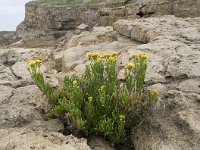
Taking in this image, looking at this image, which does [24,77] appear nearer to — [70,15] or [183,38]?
[183,38]

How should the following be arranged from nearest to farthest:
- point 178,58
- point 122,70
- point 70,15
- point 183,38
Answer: point 122,70
point 178,58
point 183,38
point 70,15

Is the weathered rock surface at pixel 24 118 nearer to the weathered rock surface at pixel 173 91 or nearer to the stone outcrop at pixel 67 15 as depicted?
the weathered rock surface at pixel 173 91

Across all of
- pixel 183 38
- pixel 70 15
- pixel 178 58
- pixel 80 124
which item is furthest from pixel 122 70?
pixel 70 15

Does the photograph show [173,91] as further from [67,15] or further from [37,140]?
[67,15]

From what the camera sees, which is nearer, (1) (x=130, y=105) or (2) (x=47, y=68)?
(1) (x=130, y=105)

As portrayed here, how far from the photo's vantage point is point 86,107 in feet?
14.1

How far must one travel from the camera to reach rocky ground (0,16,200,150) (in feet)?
13.3

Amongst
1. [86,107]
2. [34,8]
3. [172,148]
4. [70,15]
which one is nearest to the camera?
[172,148]

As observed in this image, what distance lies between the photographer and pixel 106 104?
14.3 feet

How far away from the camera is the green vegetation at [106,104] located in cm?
419

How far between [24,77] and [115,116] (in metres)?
2.20

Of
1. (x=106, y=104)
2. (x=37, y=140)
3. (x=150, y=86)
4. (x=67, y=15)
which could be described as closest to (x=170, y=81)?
(x=150, y=86)

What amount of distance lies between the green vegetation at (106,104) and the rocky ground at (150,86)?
0.15 m

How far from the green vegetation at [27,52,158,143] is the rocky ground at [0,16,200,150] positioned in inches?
6.1
